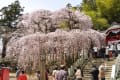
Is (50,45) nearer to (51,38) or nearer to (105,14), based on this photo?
(51,38)

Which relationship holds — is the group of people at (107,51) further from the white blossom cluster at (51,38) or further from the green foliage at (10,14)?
the green foliage at (10,14)

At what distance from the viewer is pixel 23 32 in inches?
1603

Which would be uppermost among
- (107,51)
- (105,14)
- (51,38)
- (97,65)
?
(105,14)

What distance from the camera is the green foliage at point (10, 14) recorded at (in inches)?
2362

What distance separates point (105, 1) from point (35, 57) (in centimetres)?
1640

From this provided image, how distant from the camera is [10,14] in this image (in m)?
60.7

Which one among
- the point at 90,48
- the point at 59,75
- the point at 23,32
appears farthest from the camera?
the point at 23,32

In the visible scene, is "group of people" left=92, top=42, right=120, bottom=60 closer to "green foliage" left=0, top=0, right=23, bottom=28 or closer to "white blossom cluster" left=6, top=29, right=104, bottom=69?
"white blossom cluster" left=6, top=29, right=104, bottom=69

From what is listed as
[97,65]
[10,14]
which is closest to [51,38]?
[97,65]

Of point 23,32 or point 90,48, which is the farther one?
point 23,32

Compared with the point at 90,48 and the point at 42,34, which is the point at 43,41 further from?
the point at 90,48

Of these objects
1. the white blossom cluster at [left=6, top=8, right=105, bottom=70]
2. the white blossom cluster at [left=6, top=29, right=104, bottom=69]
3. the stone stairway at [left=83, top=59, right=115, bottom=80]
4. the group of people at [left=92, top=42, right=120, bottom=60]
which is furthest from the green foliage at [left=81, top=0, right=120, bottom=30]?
the stone stairway at [left=83, top=59, right=115, bottom=80]

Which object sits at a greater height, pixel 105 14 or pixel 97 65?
pixel 105 14

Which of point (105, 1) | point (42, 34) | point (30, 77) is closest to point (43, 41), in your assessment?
point (42, 34)
